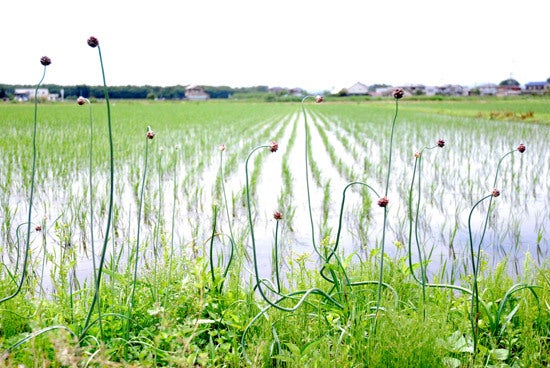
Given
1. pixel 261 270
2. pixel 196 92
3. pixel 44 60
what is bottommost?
pixel 261 270

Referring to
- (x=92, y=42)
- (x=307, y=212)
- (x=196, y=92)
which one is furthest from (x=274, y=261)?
(x=196, y=92)

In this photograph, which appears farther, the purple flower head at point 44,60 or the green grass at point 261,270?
the green grass at point 261,270

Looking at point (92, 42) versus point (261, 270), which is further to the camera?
point (261, 270)

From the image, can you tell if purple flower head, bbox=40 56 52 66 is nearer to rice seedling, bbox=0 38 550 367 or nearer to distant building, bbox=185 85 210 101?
rice seedling, bbox=0 38 550 367

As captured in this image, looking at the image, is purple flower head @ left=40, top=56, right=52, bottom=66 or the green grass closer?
purple flower head @ left=40, top=56, right=52, bottom=66

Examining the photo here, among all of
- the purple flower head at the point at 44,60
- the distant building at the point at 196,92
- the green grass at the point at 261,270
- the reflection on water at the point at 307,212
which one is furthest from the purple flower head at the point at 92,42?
the distant building at the point at 196,92

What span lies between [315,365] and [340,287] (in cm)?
65

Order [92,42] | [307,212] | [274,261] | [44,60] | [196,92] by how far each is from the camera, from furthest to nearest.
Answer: [196,92] < [307,212] < [274,261] < [44,60] < [92,42]

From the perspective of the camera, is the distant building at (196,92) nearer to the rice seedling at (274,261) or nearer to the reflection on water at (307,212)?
the rice seedling at (274,261)

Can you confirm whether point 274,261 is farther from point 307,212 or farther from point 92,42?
point 92,42

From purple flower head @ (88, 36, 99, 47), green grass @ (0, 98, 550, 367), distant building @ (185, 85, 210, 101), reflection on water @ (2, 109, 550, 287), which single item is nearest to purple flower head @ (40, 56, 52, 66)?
purple flower head @ (88, 36, 99, 47)

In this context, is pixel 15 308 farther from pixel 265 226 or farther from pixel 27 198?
pixel 27 198

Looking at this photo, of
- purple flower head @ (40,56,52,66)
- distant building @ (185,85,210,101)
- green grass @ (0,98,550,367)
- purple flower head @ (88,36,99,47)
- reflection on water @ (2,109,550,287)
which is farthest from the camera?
distant building @ (185,85,210,101)

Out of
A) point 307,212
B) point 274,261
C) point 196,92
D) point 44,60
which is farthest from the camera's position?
point 196,92
